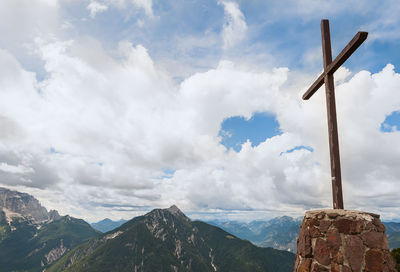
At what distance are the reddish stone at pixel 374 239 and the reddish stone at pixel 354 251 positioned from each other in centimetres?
20

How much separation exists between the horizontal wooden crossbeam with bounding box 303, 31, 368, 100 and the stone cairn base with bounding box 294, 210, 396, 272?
6.45m

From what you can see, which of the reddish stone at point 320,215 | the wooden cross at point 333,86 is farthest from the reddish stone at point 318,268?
the wooden cross at point 333,86

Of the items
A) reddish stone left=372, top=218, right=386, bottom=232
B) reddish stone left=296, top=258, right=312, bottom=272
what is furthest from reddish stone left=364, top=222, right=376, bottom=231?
reddish stone left=296, top=258, right=312, bottom=272

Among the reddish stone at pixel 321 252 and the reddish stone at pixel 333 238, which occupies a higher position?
the reddish stone at pixel 333 238

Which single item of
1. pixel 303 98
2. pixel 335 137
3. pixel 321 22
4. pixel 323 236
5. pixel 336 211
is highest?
pixel 321 22

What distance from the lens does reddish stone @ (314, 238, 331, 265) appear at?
9.66 meters

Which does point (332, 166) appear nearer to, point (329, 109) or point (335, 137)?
point (335, 137)

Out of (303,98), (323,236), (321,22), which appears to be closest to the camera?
(323,236)

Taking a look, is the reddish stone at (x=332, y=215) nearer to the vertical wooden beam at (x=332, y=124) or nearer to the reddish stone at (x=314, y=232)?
the reddish stone at (x=314, y=232)

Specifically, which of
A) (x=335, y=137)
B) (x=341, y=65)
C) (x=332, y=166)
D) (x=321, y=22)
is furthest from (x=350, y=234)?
(x=321, y=22)

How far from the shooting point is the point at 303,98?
15.9m

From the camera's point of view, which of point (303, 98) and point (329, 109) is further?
point (303, 98)

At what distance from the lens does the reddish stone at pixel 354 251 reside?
9.22 metres

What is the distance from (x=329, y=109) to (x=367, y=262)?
6284 mm
